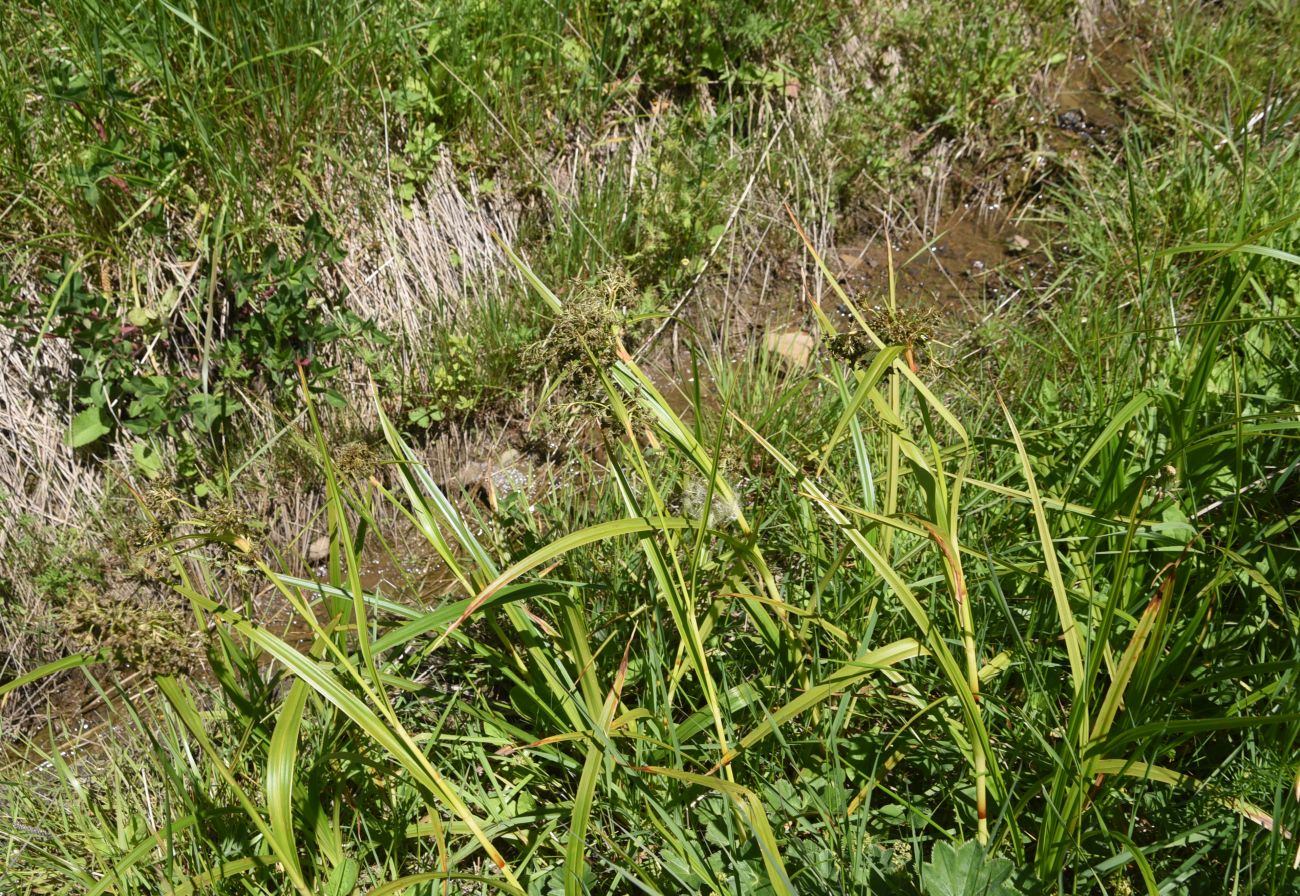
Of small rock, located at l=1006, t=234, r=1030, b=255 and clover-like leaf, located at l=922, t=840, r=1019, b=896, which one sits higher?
small rock, located at l=1006, t=234, r=1030, b=255

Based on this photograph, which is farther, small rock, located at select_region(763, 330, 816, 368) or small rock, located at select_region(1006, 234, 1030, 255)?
small rock, located at select_region(1006, 234, 1030, 255)

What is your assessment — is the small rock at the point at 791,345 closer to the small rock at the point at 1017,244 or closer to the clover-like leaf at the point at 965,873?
the small rock at the point at 1017,244

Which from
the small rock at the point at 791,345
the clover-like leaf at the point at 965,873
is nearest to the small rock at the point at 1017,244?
the small rock at the point at 791,345

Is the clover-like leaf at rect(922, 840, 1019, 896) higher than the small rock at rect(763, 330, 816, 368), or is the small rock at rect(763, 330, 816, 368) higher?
the small rock at rect(763, 330, 816, 368)

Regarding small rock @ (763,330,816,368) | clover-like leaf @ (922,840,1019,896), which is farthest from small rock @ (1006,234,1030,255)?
clover-like leaf @ (922,840,1019,896)

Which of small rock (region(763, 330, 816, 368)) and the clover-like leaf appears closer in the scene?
the clover-like leaf

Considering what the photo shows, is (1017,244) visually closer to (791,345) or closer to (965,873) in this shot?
(791,345)

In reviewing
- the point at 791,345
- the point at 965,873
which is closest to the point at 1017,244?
the point at 791,345

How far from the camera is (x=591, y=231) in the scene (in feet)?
11.0

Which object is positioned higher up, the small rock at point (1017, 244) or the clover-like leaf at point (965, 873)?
the small rock at point (1017, 244)

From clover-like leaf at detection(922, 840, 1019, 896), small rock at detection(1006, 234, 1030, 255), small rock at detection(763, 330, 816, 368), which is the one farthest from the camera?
small rock at detection(1006, 234, 1030, 255)

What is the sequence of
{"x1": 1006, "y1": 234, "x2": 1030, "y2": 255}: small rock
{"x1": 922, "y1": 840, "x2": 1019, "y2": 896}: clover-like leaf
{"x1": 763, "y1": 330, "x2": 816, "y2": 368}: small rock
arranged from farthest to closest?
{"x1": 1006, "y1": 234, "x2": 1030, "y2": 255}: small rock → {"x1": 763, "y1": 330, "x2": 816, "y2": 368}: small rock → {"x1": 922, "y1": 840, "x2": 1019, "y2": 896}: clover-like leaf

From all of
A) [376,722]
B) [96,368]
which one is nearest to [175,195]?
[96,368]

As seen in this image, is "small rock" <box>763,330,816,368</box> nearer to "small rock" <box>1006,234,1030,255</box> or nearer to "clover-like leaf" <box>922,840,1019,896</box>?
"small rock" <box>1006,234,1030,255</box>
